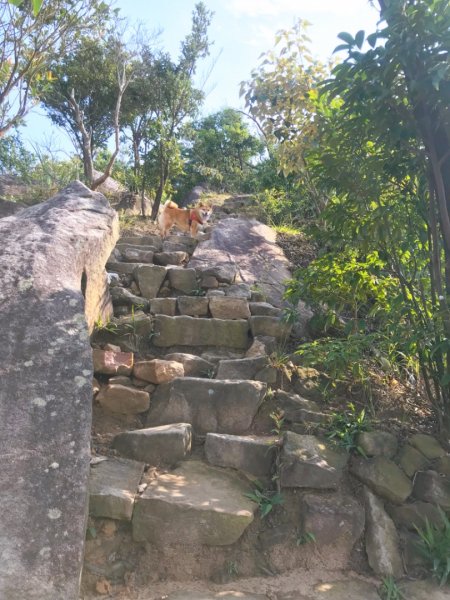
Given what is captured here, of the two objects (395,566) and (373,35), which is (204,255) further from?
(395,566)

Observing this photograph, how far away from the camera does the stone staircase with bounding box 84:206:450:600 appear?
8.45 feet

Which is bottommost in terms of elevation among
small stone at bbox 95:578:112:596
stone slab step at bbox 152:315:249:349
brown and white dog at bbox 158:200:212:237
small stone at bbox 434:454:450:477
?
small stone at bbox 95:578:112:596

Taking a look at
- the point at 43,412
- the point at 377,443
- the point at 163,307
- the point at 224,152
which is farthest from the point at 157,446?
the point at 224,152

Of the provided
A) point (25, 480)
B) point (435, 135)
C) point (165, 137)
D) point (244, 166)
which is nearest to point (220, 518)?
point (25, 480)

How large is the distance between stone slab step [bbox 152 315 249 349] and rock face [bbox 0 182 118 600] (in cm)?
102

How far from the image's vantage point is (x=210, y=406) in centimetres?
348

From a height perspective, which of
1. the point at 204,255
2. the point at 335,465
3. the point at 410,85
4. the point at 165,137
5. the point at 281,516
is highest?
the point at 165,137

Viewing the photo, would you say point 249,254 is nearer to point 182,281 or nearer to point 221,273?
point 221,273

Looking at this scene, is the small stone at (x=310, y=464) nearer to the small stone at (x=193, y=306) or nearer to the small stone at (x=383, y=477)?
the small stone at (x=383, y=477)

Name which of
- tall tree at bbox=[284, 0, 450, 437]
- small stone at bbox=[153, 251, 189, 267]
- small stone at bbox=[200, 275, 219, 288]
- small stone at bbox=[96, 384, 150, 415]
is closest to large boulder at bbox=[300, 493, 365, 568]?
tall tree at bbox=[284, 0, 450, 437]

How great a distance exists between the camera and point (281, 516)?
110 inches

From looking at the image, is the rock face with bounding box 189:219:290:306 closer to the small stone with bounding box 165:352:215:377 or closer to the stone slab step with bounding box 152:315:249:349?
the stone slab step with bounding box 152:315:249:349

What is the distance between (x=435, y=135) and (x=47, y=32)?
6.11m

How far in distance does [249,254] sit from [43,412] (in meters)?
4.79
